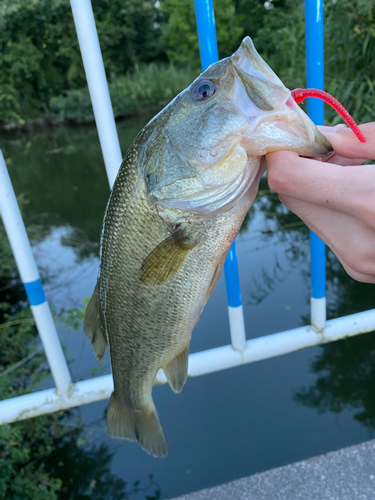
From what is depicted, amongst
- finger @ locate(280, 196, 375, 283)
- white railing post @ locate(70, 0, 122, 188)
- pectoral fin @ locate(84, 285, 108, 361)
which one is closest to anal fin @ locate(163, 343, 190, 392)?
pectoral fin @ locate(84, 285, 108, 361)

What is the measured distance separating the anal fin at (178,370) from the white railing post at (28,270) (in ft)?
1.77

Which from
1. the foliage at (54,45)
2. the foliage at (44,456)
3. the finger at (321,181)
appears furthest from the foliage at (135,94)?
the finger at (321,181)

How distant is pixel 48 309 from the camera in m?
1.39

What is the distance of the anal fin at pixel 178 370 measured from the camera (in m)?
1.10

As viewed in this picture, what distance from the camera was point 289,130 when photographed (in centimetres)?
76

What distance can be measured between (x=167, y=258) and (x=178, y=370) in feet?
1.33

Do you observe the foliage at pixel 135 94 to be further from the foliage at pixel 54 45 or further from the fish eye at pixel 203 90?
the fish eye at pixel 203 90

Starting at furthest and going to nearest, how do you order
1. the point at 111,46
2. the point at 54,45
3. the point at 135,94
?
the point at 111,46 → the point at 54,45 → the point at 135,94

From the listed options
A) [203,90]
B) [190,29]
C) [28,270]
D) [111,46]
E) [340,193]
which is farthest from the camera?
[111,46]

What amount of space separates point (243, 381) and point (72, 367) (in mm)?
1147

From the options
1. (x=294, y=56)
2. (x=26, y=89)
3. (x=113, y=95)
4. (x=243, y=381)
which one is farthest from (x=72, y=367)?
(x=26, y=89)

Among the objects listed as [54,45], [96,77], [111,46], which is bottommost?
[96,77]

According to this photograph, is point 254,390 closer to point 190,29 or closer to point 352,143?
point 352,143

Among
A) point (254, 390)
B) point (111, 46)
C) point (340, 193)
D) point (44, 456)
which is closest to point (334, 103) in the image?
point (340, 193)
